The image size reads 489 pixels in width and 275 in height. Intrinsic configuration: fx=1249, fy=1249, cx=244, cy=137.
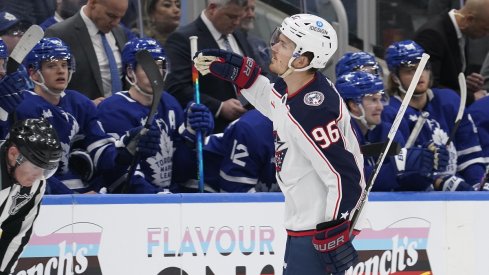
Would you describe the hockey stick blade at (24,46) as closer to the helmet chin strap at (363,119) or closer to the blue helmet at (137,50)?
the blue helmet at (137,50)

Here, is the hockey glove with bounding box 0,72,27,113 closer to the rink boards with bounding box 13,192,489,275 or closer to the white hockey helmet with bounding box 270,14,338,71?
the rink boards with bounding box 13,192,489,275

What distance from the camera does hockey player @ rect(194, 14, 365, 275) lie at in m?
4.15

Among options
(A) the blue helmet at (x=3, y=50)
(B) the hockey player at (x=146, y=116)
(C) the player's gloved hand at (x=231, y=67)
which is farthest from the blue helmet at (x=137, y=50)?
(C) the player's gloved hand at (x=231, y=67)

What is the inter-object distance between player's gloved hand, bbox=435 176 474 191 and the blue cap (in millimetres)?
2067

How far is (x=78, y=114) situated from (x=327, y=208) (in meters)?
1.53

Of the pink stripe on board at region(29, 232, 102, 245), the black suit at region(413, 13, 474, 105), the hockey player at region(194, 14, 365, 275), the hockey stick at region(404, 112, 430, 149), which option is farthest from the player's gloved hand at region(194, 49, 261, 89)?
the black suit at region(413, 13, 474, 105)

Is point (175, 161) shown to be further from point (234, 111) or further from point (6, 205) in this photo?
point (6, 205)

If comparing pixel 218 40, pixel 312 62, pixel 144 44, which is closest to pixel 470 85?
pixel 218 40

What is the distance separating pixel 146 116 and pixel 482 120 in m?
1.80

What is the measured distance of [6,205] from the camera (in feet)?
13.8

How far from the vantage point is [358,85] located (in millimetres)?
5609

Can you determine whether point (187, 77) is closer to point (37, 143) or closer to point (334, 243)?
point (37, 143)

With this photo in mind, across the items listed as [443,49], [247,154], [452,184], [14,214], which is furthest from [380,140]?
[14,214]

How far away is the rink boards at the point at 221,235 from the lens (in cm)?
493
